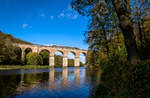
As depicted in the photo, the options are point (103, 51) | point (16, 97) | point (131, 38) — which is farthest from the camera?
point (103, 51)

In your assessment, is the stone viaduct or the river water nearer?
the river water

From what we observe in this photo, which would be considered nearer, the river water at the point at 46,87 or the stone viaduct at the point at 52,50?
the river water at the point at 46,87

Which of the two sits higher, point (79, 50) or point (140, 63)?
point (79, 50)

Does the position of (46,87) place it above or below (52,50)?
below

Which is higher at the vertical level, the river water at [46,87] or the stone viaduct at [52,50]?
the stone viaduct at [52,50]

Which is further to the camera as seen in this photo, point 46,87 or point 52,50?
point 52,50

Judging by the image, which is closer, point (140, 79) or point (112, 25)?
point (140, 79)

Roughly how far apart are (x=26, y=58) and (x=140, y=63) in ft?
168

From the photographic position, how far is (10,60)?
4244cm

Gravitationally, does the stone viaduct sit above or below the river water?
above

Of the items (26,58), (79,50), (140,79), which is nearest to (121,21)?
(140,79)

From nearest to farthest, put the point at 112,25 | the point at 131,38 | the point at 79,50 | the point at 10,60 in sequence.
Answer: the point at 131,38 < the point at 112,25 < the point at 10,60 < the point at 79,50

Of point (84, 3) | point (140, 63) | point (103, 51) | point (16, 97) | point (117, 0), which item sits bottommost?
point (16, 97)

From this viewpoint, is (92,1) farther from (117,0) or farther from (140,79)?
(140,79)
